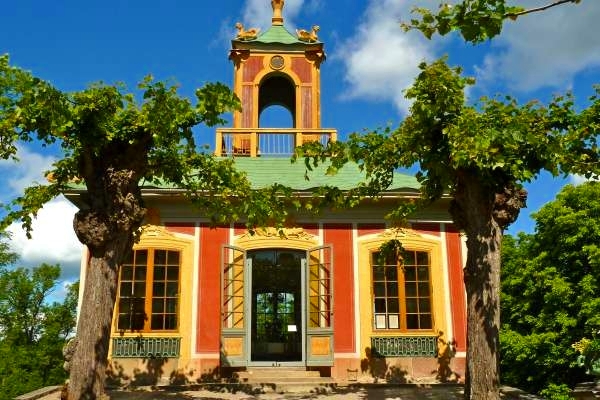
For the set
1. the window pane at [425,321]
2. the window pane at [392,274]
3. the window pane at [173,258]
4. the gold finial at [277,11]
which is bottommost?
the window pane at [425,321]

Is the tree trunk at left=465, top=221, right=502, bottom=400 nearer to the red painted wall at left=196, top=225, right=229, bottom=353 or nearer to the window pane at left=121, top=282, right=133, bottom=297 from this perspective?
the red painted wall at left=196, top=225, right=229, bottom=353

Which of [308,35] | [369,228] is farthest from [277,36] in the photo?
[369,228]

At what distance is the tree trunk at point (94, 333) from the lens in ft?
19.5

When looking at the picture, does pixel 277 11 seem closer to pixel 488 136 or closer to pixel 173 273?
pixel 173 273

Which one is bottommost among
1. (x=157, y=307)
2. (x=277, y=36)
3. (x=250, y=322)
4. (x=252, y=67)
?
(x=250, y=322)

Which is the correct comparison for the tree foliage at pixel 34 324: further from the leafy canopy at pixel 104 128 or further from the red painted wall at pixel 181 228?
the leafy canopy at pixel 104 128

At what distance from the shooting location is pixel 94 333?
19.8 ft

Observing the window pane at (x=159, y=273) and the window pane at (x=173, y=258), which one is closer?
the window pane at (x=159, y=273)

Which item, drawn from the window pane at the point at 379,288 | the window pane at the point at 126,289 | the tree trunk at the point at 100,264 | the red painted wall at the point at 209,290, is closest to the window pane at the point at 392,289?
the window pane at the point at 379,288

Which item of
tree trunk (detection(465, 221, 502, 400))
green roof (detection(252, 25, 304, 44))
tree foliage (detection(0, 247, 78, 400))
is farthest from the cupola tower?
tree foliage (detection(0, 247, 78, 400))

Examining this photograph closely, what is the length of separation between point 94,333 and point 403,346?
6.12 metres

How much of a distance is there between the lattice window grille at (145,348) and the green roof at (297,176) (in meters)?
3.40

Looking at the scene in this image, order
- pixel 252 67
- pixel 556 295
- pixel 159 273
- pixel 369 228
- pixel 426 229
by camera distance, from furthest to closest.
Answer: pixel 556 295
pixel 252 67
pixel 426 229
pixel 369 228
pixel 159 273

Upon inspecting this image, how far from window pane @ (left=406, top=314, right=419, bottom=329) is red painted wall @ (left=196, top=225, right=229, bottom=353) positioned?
3521mm
